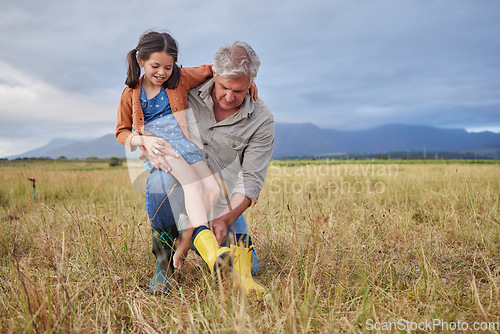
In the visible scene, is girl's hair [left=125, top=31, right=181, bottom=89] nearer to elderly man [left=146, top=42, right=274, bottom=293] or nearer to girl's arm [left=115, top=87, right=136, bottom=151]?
girl's arm [left=115, top=87, right=136, bottom=151]

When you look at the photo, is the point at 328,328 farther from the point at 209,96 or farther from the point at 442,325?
the point at 209,96

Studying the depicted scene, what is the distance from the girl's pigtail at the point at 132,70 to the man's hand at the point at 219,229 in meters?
1.34

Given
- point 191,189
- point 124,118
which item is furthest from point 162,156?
point 124,118

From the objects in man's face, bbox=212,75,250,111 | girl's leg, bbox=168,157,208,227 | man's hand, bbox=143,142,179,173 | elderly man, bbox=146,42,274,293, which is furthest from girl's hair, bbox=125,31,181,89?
girl's leg, bbox=168,157,208,227

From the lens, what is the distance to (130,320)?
206cm

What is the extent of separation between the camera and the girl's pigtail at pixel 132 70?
111 inches

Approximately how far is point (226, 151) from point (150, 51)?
41.2 inches

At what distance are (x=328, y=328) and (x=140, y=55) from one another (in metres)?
2.47

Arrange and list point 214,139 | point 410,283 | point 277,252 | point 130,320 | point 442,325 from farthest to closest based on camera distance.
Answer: point 277,252 → point 214,139 → point 410,283 → point 130,320 → point 442,325

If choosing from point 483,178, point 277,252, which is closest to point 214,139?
point 277,252

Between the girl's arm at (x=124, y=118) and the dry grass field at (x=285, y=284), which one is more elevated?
the girl's arm at (x=124, y=118)

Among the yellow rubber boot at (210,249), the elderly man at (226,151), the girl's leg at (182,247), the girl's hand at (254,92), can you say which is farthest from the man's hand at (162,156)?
the girl's hand at (254,92)

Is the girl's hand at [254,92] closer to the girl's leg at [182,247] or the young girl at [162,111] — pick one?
the young girl at [162,111]

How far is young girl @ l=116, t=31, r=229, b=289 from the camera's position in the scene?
268 centimetres
